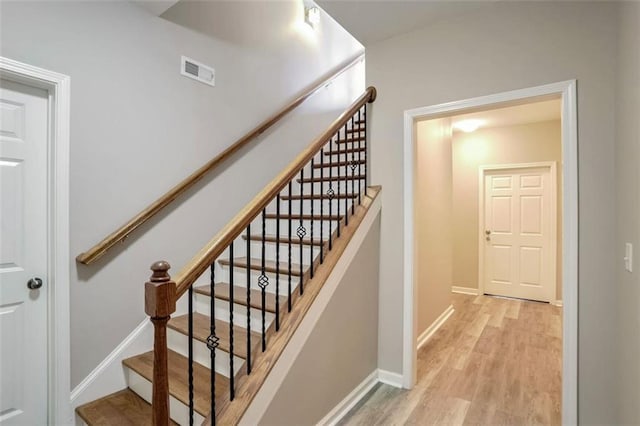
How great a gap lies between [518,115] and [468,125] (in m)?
0.64

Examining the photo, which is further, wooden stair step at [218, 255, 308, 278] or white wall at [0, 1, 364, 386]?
wooden stair step at [218, 255, 308, 278]

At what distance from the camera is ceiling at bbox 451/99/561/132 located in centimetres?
395

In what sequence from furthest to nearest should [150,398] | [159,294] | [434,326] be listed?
[434,326] < [150,398] < [159,294]

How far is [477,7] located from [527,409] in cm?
262

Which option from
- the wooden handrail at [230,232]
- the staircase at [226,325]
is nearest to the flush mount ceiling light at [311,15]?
the staircase at [226,325]

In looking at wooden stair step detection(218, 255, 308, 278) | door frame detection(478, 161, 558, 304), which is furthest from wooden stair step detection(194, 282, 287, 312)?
door frame detection(478, 161, 558, 304)

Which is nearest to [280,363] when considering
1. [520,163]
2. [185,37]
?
[185,37]

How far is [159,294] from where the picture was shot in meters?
1.07

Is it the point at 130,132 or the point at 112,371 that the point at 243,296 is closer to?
the point at 112,371

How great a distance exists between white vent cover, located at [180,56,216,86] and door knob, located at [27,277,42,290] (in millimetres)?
1600

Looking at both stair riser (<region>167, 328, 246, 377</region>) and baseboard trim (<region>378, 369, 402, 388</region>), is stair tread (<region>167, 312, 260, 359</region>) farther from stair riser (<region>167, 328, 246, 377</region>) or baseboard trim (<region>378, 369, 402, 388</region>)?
baseboard trim (<region>378, 369, 402, 388</region>)

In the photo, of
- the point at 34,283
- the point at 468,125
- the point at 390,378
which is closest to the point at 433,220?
the point at 390,378

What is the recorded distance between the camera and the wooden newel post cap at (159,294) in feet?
3.51

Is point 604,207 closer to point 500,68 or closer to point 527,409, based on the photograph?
point 500,68
